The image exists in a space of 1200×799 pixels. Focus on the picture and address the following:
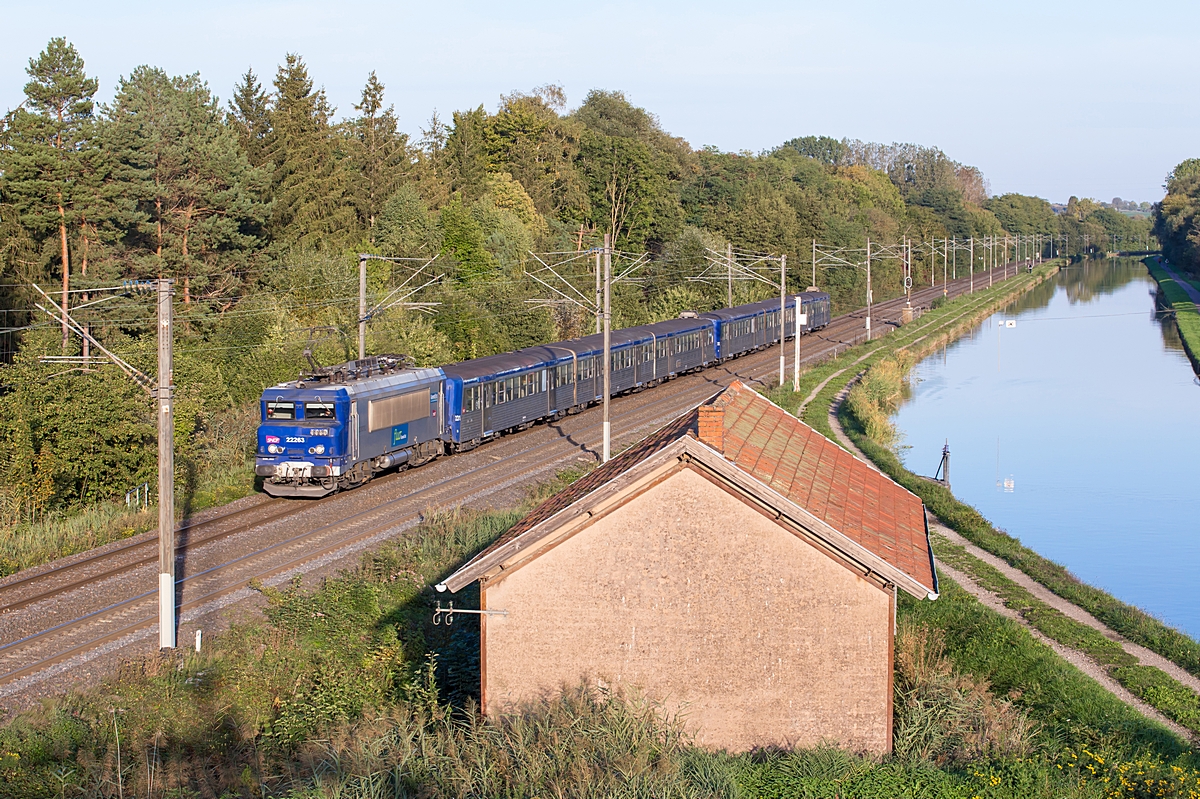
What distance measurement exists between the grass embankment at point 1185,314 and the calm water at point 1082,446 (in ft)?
3.12

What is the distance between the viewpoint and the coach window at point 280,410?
27484 mm

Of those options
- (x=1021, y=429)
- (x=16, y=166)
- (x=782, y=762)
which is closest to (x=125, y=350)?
(x=16, y=166)

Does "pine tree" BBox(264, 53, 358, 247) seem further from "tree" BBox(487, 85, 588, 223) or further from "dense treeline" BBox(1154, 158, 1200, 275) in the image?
"dense treeline" BBox(1154, 158, 1200, 275)

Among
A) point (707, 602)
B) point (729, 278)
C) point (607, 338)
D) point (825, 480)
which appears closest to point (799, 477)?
point (825, 480)

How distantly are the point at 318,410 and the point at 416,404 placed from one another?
4051mm

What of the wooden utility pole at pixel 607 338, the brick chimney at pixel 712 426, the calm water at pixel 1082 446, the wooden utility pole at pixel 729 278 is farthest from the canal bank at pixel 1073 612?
the wooden utility pole at pixel 729 278

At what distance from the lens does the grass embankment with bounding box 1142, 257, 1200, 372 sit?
7056 centimetres

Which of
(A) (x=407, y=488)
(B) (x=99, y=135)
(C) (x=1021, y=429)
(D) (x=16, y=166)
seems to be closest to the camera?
(A) (x=407, y=488)

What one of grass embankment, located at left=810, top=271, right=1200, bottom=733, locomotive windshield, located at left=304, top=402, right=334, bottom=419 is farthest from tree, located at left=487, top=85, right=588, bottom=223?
locomotive windshield, located at left=304, top=402, right=334, bottom=419

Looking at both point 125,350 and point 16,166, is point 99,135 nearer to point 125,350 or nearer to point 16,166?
point 16,166

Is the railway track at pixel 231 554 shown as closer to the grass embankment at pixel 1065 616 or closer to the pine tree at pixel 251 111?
the grass embankment at pixel 1065 616

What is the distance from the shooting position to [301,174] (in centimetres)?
6225

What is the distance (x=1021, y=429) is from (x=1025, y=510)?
1487 cm

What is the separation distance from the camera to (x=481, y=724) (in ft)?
43.4
